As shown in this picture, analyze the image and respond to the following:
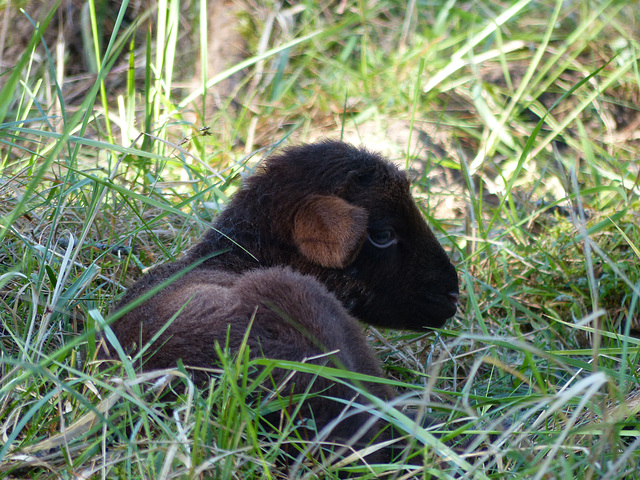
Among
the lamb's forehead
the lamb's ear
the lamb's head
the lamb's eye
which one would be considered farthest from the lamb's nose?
the lamb's ear

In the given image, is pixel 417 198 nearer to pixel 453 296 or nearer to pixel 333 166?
pixel 453 296

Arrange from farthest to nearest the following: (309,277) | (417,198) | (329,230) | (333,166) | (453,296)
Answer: (417,198)
(453,296)
(333,166)
(329,230)
(309,277)

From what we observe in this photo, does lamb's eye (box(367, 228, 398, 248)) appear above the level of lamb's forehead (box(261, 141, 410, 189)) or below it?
below

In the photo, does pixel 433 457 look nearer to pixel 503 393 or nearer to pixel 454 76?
pixel 503 393

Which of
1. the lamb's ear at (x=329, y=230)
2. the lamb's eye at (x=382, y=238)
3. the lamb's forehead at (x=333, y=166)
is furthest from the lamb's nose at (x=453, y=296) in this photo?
the lamb's ear at (x=329, y=230)

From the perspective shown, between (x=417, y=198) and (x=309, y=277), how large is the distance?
229 cm

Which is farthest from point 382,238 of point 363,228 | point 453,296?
point 453,296

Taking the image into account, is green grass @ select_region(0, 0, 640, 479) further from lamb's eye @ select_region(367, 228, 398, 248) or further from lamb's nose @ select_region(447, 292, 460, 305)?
lamb's eye @ select_region(367, 228, 398, 248)

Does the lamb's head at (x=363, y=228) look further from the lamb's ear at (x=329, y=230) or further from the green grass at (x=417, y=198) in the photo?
the green grass at (x=417, y=198)

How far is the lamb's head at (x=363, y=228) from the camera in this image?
10.1 ft

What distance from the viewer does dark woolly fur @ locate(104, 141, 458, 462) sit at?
7.50 feet

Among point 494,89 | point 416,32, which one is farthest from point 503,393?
point 416,32

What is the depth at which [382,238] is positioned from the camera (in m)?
3.29

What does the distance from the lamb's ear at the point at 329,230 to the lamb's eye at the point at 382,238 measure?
257mm
